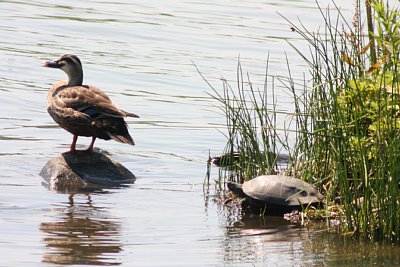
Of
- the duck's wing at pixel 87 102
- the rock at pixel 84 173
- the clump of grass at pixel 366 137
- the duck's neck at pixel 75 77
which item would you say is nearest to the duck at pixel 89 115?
the duck's wing at pixel 87 102

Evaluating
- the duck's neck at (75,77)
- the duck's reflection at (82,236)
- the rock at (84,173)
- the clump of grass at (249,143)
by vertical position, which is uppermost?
the duck's neck at (75,77)

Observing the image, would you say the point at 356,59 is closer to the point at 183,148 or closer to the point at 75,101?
the point at 75,101

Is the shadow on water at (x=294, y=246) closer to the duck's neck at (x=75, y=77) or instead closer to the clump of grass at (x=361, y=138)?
the clump of grass at (x=361, y=138)

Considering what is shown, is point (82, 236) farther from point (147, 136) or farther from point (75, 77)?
point (147, 136)

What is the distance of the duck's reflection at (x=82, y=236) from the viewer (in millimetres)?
7062

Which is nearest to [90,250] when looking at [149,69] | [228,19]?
[149,69]

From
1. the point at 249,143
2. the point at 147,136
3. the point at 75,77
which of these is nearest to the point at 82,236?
the point at 249,143

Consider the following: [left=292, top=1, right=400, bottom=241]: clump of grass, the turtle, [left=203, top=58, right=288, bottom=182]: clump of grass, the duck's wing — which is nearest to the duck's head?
the duck's wing

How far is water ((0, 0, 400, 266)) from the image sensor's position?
732 centimetres

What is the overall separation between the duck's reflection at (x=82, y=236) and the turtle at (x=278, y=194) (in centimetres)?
115

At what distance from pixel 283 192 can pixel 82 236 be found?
1.72 m

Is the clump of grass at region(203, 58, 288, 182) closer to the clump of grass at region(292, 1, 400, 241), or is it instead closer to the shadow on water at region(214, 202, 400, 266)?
the clump of grass at region(292, 1, 400, 241)

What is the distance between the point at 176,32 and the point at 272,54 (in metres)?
2.45

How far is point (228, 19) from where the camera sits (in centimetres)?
2111
